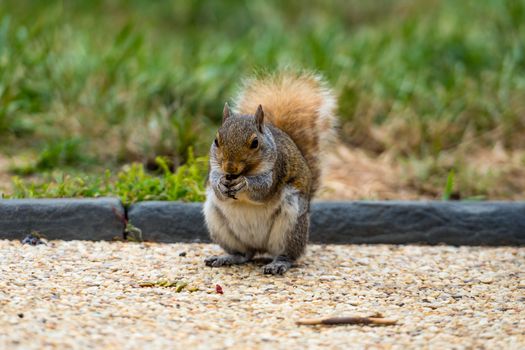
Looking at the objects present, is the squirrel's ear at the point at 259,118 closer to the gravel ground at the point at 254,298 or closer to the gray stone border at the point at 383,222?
the gravel ground at the point at 254,298

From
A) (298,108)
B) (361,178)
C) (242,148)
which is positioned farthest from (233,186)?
(361,178)

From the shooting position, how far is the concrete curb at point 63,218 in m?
5.86

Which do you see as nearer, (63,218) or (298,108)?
(63,218)

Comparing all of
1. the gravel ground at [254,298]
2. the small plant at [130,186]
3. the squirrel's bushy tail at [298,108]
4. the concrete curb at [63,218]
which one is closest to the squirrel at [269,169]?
the squirrel's bushy tail at [298,108]

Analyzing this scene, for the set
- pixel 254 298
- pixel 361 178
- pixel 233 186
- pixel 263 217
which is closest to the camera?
pixel 254 298

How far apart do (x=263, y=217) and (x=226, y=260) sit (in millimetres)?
402

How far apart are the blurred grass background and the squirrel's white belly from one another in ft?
3.14

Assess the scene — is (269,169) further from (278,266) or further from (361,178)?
(361,178)

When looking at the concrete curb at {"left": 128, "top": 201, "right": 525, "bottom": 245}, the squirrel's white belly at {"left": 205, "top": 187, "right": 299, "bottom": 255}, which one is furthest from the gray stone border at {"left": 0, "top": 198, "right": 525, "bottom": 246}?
the squirrel's white belly at {"left": 205, "top": 187, "right": 299, "bottom": 255}

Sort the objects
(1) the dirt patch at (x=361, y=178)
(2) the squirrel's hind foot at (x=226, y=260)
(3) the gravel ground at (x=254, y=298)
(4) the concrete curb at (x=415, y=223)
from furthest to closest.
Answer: (1) the dirt patch at (x=361, y=178) < (4) the concrete curb at (x=415, y=223) < (2) the squirrel's hind foot at (x=226, y=260) < (3) the gravel ground at (x=254, y=298)

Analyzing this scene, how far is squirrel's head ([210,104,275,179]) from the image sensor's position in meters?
5.12

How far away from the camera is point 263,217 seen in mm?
5402

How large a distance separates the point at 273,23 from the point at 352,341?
8.83 m

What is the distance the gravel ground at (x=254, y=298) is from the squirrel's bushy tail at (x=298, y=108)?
714mm
